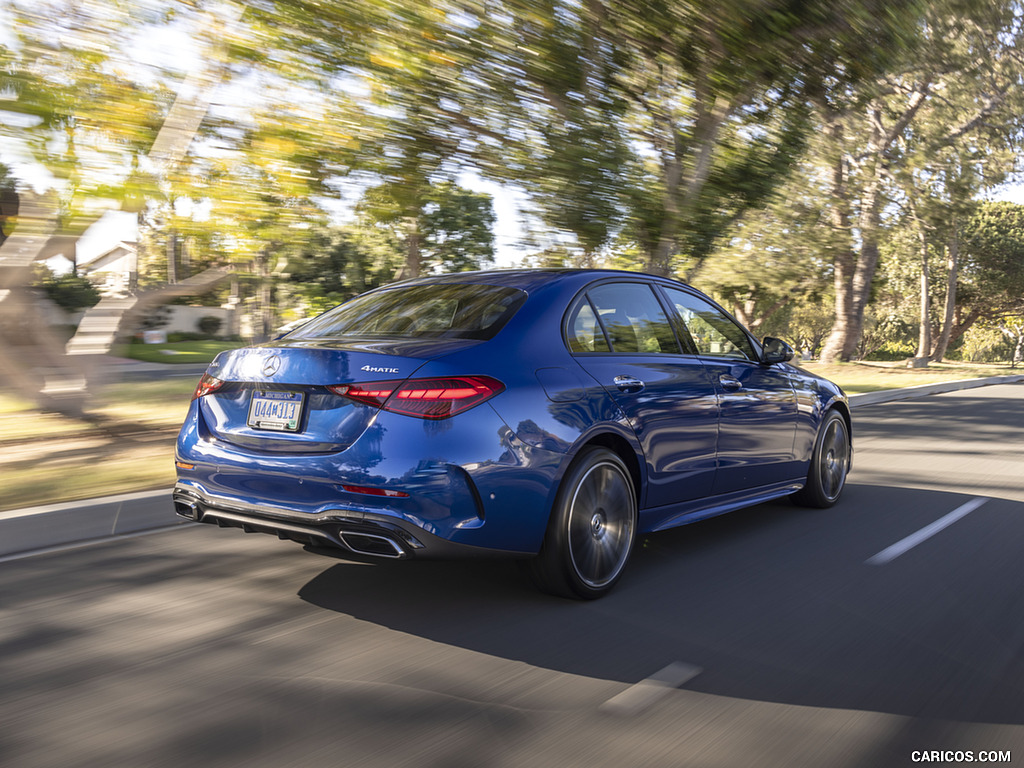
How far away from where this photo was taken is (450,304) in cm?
465

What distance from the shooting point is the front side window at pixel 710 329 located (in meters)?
5.57

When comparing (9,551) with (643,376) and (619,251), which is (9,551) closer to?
(643,376)

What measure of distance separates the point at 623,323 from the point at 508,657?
2.03 m

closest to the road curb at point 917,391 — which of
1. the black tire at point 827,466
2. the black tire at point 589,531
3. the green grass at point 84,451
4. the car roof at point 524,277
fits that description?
the black tire at point 827,466

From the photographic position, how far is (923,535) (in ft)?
19.9

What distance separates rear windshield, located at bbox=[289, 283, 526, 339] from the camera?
4.32 m

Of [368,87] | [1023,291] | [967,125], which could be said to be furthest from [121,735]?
[1023,291]

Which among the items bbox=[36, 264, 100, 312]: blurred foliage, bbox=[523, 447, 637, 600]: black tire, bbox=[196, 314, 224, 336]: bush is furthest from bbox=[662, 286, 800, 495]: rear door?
bbox=[196, 314, 224, 336]: bush

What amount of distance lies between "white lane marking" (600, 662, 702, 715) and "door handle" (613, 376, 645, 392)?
1.45 meters

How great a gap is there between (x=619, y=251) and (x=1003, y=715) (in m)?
10.1

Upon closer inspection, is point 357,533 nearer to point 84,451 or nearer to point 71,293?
point 84,451

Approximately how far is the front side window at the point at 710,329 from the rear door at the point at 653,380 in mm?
214

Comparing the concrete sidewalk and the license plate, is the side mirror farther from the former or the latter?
the concrete sidewalk

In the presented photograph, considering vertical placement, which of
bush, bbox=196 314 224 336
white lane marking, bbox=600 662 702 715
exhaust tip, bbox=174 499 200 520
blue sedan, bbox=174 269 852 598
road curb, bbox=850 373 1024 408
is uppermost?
bush, bbox=196 314 224 336
